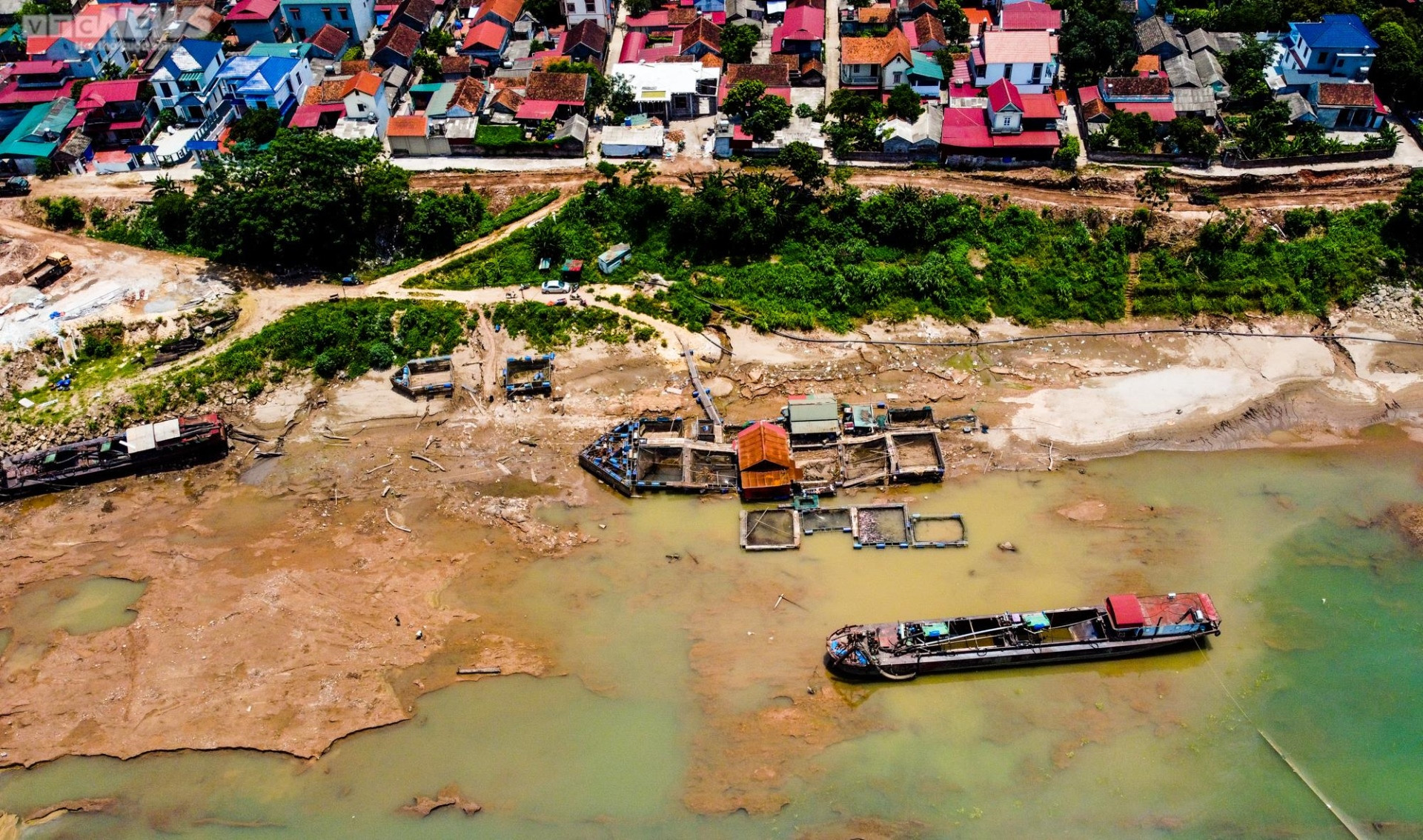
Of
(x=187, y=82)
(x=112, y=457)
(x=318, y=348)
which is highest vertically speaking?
(x=187, y=82)

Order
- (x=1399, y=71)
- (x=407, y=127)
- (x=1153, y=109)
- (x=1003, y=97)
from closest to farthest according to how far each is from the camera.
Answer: (x=1003, y=97) < (x=1399, y=71) < (x=1153, y=109) < (x=407, y=127)

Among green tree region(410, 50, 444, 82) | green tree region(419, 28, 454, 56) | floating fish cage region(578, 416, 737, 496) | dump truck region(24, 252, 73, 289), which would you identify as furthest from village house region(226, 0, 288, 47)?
floating fish cage region(578, 416, 737, 496)

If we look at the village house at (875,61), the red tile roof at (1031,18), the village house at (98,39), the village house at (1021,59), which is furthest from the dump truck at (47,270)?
the red tile roof at (1031,18)

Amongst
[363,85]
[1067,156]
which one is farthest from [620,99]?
[1067,156]

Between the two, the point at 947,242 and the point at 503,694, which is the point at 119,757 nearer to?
the point at 503,694

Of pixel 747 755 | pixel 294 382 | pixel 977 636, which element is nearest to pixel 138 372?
pixel 294 382

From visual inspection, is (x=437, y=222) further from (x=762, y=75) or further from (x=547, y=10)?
(x=547, y=10)

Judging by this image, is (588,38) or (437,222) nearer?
(437,222)

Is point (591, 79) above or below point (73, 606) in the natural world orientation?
above

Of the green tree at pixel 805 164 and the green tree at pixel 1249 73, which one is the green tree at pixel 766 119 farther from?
the green tree at pixel 1249 73
